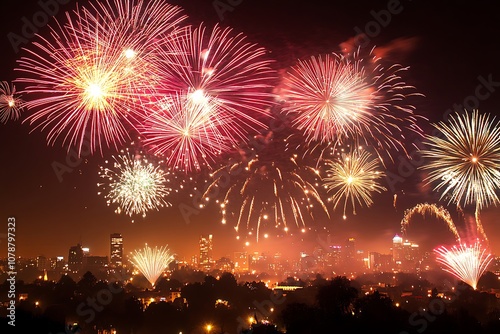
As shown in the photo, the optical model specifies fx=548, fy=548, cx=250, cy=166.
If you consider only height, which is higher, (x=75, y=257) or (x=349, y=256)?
(x=75, y=257)

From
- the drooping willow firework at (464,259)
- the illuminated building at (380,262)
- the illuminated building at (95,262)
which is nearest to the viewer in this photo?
the drooping willow firework at (464,259)

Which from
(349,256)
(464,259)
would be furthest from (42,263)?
(464,259)

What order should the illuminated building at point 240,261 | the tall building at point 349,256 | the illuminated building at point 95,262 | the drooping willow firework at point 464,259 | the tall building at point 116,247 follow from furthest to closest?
1. the illuminated building at point 240,261
2. the tall building at point 349,256
3. the illuminated building at point 95,262
4. the tall building at point 116,247
5. the drooping willow firework at point 464,259

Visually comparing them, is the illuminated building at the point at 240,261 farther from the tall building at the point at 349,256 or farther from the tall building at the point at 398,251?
the tall building at the point at 398,251

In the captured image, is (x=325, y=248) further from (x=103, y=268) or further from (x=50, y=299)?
(x=50, y=299)

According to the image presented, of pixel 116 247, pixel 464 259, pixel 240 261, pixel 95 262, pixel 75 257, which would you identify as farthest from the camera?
pixel 240 261

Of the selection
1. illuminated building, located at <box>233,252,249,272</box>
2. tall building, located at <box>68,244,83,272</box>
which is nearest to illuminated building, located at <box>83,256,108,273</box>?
tall building, located at <box>68,244,83,272</box>

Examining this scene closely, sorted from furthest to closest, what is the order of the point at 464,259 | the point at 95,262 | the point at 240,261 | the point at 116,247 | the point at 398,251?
1. the point at 240,261
2. the point at 398,251
3. the point at 95,262
4. the point at 116,247
5. the point at 464,259

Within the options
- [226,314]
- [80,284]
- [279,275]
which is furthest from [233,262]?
[226,314]

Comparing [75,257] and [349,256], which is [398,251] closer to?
[349,256]

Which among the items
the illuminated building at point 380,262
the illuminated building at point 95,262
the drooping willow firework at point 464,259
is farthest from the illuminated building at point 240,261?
the drooping willow firework at point 464,259
